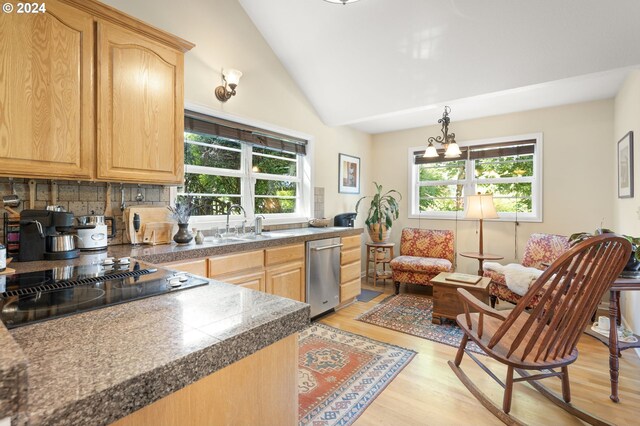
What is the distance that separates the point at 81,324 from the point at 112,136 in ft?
4.97

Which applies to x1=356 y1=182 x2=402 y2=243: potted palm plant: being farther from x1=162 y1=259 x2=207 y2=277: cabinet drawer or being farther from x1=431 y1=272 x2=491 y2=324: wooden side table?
x1=162 y1=259 x2=207 y2=277: cabinet drawer

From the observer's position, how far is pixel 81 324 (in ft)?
2.47

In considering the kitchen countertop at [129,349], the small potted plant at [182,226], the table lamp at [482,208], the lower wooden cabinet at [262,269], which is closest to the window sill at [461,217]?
the table lamp at [482,208]

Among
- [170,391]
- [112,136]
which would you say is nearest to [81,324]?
[170,391]

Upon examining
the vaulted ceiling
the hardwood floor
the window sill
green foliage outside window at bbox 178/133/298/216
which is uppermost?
the vaulted ceiling

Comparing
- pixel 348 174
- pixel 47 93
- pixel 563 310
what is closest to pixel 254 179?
pixel 348 174

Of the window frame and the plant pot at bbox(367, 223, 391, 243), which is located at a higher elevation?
the window frame

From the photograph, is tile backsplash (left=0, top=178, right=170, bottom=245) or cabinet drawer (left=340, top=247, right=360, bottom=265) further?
cabinet drawer (left=340, top=247, right=360, bottom=265)

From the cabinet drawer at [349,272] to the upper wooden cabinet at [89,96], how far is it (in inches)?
80.2

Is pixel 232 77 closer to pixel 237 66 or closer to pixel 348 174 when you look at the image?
pixel 237 66

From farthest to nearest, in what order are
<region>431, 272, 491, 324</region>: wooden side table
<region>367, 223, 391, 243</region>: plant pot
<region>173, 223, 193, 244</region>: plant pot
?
<region>367, 223, 391, 243</region>: plant pot
<region>431, 272, 491, 324</region>: wooden side table
<region>173, 223, 193, 244</region>: plant pot

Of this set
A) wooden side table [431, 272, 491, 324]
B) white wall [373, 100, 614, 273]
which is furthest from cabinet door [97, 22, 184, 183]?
white wall [373, 100, 614, 273]

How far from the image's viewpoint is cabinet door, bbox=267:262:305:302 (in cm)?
269

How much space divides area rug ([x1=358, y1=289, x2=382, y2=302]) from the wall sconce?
2.75 meters
